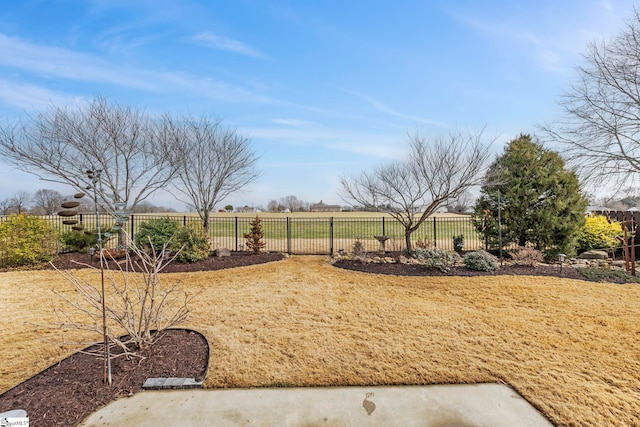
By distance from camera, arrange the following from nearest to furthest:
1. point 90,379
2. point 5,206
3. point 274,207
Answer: point 90,379 → point 5,206 → point 274,207

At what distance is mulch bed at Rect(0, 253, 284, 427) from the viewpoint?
241 cm

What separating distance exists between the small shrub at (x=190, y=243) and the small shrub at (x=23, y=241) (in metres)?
3.61

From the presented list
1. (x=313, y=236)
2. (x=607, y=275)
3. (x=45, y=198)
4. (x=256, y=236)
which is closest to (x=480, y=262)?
(x=607, y=275)

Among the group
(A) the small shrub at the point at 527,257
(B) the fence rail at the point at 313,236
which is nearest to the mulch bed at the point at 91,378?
(B) the fence rail at the point at 313,236

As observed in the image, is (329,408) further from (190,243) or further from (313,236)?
(313,236)

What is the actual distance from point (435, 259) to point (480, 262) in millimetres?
1106

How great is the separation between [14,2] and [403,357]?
28.8 ft

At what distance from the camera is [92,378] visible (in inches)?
113

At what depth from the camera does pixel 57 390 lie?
8.75ft

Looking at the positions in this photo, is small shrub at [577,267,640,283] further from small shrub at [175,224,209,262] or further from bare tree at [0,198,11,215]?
bare tree at [0,198,11,215]

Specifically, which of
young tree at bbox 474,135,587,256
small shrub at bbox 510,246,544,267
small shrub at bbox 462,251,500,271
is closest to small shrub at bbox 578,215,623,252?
young tree at bbox 474,135,587,256

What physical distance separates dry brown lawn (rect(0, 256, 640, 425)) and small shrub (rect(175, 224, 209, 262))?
2.20 metres

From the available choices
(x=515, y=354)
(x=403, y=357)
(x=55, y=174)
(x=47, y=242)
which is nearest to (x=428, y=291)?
(x=515, y=354)

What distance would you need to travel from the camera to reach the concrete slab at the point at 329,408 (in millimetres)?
2307
